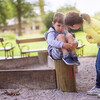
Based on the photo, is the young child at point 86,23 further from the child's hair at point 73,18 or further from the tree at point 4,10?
the tree at point 4,10

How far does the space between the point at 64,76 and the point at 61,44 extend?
489 mm

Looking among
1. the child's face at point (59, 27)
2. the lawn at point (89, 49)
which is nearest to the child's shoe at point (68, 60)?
the child's face at point (59, 27)

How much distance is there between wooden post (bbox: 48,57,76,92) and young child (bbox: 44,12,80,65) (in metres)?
0.12

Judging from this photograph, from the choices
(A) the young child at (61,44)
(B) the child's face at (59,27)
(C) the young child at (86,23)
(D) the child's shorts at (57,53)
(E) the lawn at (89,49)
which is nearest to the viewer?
(C) the young child at (86,23)

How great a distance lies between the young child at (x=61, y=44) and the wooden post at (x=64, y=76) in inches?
4.7

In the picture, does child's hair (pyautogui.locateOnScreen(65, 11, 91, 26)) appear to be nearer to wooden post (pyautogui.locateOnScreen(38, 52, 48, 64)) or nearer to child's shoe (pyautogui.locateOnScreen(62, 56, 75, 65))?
child's shoe (pyautogui.locateOnScreen(62, 56, 75, 65))

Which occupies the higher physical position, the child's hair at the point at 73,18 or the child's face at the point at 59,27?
the child's hair at the point at 73,18

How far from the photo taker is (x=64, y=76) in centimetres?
330

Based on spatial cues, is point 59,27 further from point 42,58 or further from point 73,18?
point 42,58

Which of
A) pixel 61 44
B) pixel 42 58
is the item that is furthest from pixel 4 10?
pixel 61 44

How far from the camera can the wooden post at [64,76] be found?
329cm

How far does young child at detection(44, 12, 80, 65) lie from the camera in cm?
322

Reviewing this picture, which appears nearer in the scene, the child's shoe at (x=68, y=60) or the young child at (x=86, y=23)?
the young child at (x=86, y=23)

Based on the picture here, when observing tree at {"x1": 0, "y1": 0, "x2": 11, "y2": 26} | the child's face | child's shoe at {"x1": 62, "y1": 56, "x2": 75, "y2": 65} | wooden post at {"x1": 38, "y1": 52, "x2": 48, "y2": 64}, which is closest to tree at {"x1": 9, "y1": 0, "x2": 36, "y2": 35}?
tree at {"x1": 0, "y1": 0, "x2": 11, "y2": 26}
